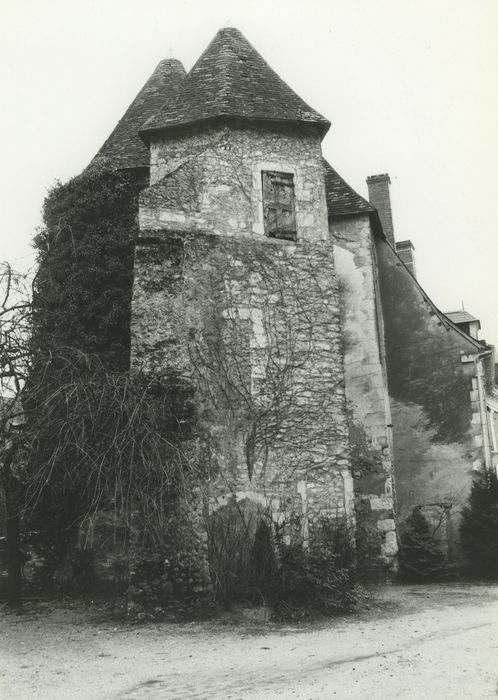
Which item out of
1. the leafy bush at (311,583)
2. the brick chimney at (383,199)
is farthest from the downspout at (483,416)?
the brick chimney at (383,199)

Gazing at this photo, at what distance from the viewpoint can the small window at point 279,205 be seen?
36.0 ft

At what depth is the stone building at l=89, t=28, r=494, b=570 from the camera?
9867 mm

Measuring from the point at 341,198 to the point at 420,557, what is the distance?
22.2ft

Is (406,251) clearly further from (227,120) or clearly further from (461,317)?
(227,120)

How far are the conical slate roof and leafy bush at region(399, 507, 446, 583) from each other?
281 inches

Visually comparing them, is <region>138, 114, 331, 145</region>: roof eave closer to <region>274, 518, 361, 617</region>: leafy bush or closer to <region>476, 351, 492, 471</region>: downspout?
<region>476, 351, 492, 471</region>: downspout

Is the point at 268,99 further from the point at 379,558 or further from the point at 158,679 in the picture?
the point at 158,679

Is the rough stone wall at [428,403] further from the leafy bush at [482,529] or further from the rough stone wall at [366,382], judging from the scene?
the rough stone wall at [366,382]

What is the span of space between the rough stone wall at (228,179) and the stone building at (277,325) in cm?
2

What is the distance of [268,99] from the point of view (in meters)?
11.9

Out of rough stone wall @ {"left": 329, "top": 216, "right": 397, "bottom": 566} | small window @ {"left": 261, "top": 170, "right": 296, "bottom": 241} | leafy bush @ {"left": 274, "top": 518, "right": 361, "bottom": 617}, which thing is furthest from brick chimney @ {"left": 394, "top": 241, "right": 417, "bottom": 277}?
leafy bush @ {"left": 274, "top": 518, "right": 361, "bottom": 617}

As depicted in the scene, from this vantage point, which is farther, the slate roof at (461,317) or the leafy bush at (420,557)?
the slate roof at (461,317)

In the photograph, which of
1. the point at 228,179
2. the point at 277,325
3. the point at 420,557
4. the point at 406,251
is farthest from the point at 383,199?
the point at 420,557

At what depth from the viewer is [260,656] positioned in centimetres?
678
